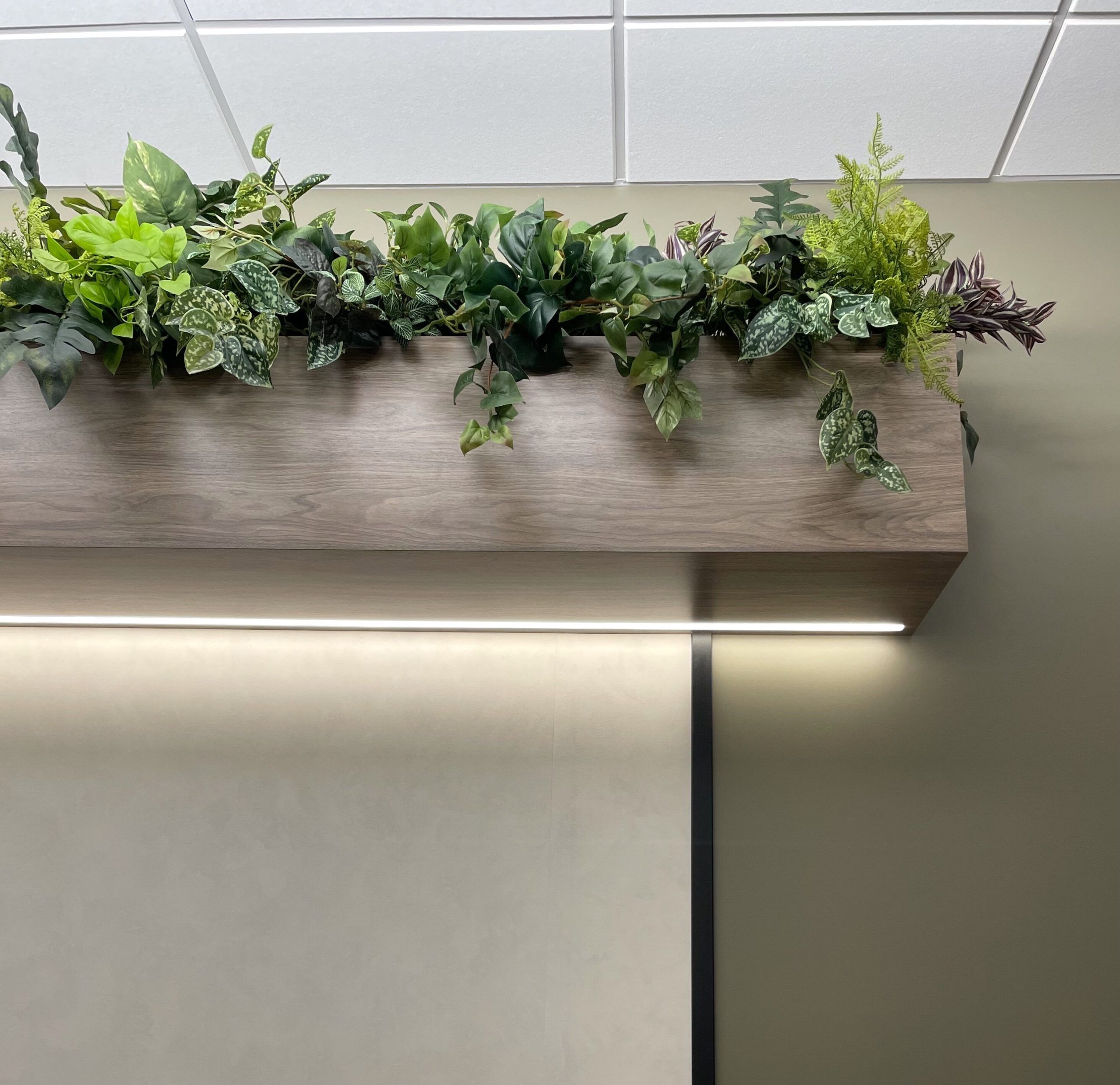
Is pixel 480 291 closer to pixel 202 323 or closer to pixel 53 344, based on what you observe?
pixel 202 323

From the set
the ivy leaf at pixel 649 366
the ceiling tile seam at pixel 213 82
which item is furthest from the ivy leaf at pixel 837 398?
the ceiling tile seam at pixel 213 82

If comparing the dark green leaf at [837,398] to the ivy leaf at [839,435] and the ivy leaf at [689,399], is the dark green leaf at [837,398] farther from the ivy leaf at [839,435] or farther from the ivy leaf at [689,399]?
the ivy leaf at [689,399]

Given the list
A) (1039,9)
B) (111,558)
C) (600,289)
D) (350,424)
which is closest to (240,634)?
(111,558)

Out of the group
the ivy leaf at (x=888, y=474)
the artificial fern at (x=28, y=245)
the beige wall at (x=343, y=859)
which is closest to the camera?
the ivy leaf at (x=888, y=474)

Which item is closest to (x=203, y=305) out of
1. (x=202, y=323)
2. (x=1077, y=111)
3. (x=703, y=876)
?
(x=202, y=323)

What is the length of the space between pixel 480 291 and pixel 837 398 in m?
0.58

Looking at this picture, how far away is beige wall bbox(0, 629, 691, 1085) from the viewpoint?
1.73 metres

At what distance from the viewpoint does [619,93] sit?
1977 millimetres

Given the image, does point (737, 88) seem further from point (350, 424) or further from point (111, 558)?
point (111, 558)

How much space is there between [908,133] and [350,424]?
1.47 m

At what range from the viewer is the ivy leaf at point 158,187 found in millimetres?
1434

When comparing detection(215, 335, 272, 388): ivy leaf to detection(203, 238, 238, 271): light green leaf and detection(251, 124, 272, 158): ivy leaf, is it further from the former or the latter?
detection(251, 124, 272, 158): ivy leaf

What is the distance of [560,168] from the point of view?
7.14 ft

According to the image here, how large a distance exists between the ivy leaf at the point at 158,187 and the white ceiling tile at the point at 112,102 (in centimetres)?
65
